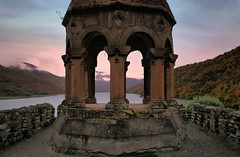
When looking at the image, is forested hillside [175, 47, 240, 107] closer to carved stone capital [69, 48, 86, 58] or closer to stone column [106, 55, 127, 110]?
stone column [106, 55, 127, 110]

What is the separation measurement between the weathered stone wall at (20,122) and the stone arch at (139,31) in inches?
196

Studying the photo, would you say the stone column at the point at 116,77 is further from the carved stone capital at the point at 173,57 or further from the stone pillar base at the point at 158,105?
the carved stone capital at the point at 173,57

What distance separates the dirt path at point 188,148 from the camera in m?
5.58

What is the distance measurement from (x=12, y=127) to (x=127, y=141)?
180 inches

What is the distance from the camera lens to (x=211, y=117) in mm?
8250

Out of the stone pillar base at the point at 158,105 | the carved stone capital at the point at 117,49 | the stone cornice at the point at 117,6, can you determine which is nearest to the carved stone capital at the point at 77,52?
the carved stone capital at the point at 117,49

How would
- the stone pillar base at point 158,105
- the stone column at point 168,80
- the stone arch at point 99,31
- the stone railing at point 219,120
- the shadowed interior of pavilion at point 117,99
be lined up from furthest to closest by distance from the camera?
the stone column at point 168,80
the stone railing at point 219,120
the stone pillar base at point 158,105
the stone arch at point 99,31
the shadowed interior of pavilion at point 117,99

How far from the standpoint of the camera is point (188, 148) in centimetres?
609

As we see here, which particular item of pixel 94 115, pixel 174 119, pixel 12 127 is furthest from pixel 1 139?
pixel 174 119

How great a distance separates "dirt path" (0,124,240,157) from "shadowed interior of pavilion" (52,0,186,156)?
0.34m

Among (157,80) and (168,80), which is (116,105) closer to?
(157,80)

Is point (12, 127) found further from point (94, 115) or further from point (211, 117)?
point (211, 117)

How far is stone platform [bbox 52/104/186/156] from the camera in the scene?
16.8 feet

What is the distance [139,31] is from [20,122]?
5844 mm
